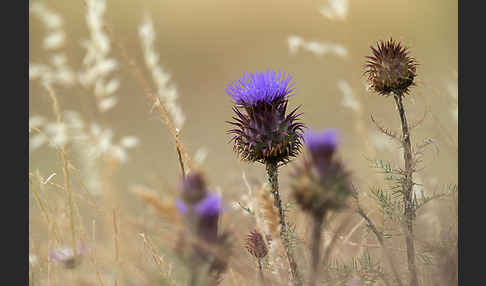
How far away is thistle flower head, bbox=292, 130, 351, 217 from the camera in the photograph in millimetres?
1374

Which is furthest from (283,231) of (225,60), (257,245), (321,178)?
(225,60)

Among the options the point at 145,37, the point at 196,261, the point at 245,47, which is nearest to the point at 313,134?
the point at 196,261

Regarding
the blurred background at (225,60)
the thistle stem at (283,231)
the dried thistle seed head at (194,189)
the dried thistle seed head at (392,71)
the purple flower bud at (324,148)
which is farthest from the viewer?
the blurred background at (225,60)

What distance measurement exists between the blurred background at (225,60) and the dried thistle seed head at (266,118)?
173 centimetres

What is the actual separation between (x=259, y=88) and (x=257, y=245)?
0.58 m

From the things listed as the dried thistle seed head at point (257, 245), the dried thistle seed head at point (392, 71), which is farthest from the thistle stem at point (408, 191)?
the dried thistle seed head at point (257, 245)

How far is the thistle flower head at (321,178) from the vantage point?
54.1 inches

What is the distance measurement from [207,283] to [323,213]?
34 centimetres

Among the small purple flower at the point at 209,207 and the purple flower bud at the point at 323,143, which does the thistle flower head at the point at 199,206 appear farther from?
the purple flower bud at the point at 323,143

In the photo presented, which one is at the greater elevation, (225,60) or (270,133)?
(225,60)

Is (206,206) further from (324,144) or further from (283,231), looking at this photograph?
(283,231)

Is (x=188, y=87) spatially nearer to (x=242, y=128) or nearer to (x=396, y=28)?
(x=396, y=28)

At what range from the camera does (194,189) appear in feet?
4.38

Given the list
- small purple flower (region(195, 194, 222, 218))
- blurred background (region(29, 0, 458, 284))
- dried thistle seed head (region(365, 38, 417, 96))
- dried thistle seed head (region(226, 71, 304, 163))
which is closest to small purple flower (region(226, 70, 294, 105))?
dried thistle seed head (region(226, 71, 304, 163))
